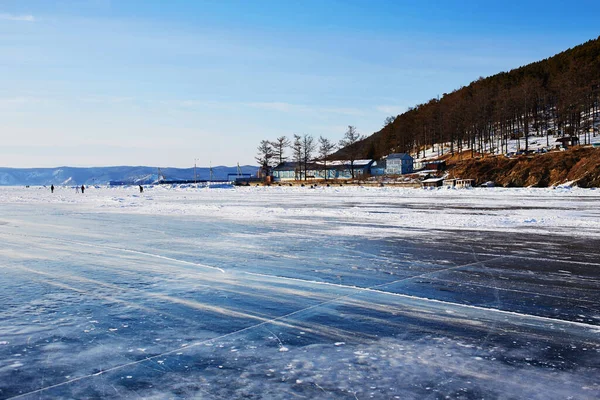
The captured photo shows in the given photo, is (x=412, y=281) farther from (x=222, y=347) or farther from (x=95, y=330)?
(x=95, y=330)

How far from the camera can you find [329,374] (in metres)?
3.66

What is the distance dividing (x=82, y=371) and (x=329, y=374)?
1845 millimetres

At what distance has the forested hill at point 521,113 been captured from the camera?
294ft

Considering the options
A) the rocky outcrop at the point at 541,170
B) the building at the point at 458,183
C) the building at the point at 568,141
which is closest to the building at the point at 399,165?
the rocky outcrop at the point at 541,170

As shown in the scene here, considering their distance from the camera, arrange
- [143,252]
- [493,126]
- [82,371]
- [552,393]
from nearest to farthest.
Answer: [552,393]
[82,371]
[143,252]
[493,126]

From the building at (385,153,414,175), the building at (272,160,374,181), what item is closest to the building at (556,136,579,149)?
the building at (385,153,414,175)

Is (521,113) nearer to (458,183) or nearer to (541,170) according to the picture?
(458,183)

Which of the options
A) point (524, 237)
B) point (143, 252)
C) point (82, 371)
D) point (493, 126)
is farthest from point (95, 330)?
point (493, 126)

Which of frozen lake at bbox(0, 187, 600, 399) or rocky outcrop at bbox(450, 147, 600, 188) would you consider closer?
frozen lake at bbox(0, 187, 600, 399)

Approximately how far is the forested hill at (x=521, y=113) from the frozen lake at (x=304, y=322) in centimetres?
8494

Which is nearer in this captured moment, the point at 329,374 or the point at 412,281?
the point at 329,374

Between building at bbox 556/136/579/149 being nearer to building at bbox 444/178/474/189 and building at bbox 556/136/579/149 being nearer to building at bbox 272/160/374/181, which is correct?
building at bbox 444/178/474/189

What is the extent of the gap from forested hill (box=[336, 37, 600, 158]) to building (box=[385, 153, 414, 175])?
1059 cm

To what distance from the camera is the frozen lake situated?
3.54 m
